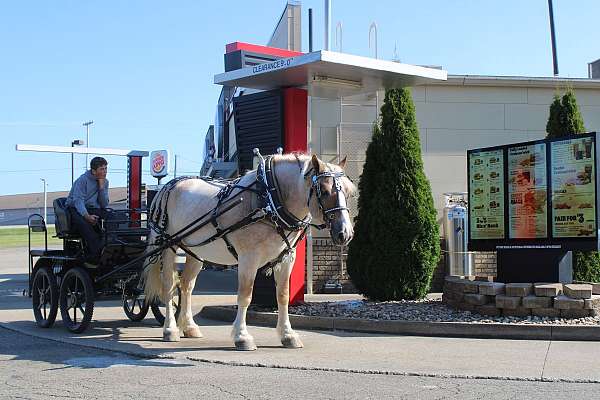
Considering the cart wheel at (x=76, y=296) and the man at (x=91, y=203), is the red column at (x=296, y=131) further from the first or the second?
the cart wheel at (x=76, y=296)

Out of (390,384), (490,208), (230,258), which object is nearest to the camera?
(390,384)

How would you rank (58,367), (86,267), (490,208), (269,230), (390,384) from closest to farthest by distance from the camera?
(390,384) → (58,367) → (269,230) → (86,267) → (490,208)

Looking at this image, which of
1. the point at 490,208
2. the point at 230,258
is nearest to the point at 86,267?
the point at 230,258

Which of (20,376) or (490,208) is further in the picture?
(490,208)

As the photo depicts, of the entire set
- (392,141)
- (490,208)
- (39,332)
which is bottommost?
(39,332)

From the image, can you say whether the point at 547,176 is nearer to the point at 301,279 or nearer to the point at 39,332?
the point at 301,279

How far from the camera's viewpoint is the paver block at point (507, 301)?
9.96m

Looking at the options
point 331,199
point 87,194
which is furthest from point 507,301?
point 87,194

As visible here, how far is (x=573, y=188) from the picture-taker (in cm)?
1045

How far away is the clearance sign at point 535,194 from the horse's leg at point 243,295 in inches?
187

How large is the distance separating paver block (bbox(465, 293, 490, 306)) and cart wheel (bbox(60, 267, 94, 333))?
17.4ft

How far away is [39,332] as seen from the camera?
10.2 m

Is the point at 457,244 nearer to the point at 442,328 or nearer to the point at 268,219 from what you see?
the point at 442,328

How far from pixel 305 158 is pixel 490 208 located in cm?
446
